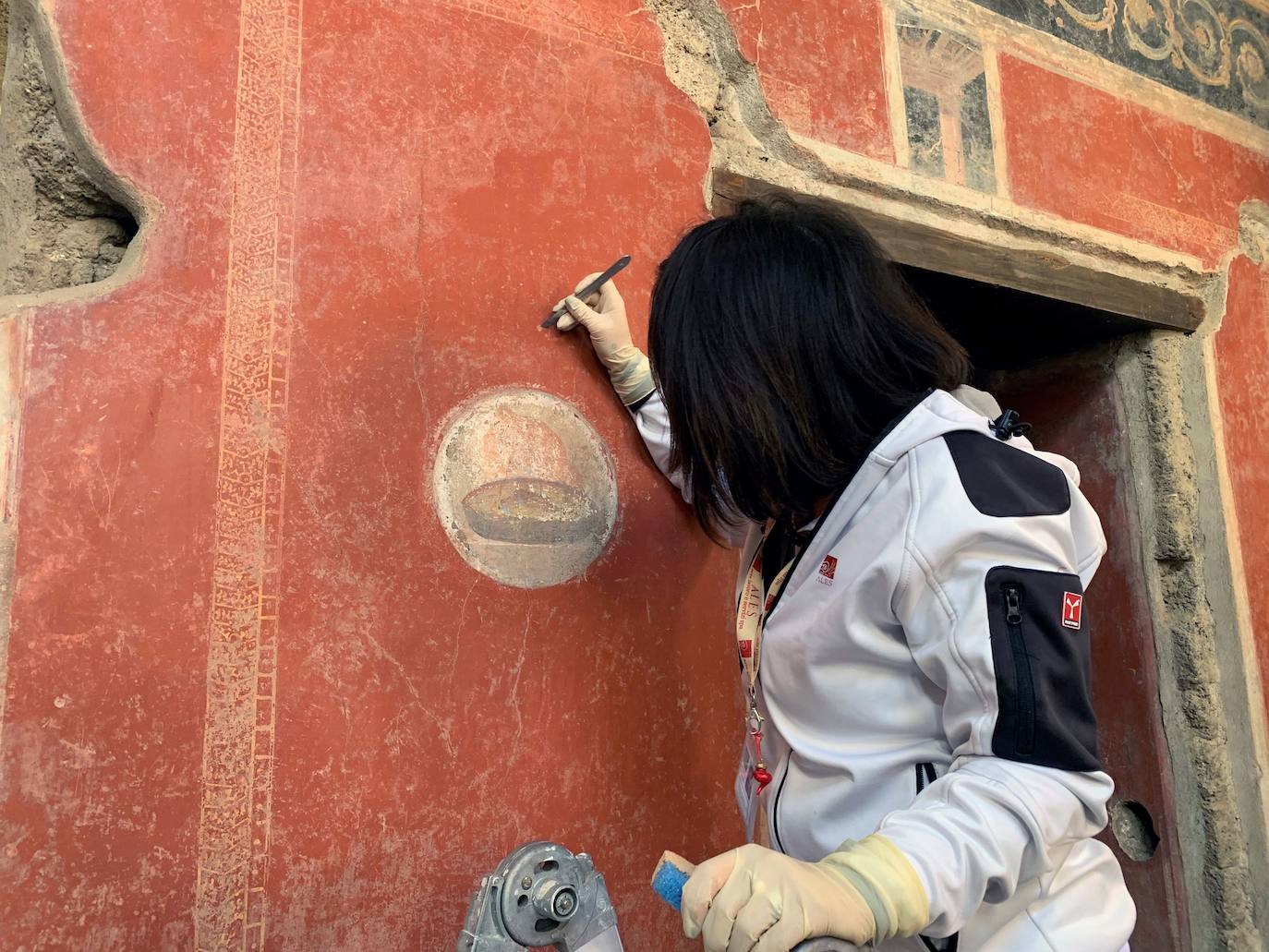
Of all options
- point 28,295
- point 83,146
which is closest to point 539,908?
point 28,295

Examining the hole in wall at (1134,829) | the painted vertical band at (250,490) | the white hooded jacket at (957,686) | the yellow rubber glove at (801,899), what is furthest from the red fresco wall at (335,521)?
the hole in wall at (1134,829)

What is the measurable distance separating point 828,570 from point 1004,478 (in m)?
0.22

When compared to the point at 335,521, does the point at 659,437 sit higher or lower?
higher

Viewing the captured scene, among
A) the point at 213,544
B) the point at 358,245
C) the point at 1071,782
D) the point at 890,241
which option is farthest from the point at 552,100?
the point at 1071,782

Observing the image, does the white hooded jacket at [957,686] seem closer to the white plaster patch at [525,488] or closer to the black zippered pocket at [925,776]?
the black zippered pocket at [925,776]

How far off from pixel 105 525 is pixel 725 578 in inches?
38.2

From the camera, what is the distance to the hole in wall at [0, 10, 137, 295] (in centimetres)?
142

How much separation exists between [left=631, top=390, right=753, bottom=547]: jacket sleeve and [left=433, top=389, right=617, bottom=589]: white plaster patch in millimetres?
77

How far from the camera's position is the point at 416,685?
144 cm

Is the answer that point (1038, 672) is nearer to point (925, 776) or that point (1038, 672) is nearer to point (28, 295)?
point (925, 776)

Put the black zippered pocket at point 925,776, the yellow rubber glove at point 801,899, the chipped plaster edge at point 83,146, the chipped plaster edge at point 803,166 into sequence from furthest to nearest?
the chipped plaster edge at point 803,166
the chipped plaster edge at point 83,146
the black zippered pocket at point 925,776
the yellow rubber glove at point 801,899

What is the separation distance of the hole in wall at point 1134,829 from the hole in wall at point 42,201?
2580 mm

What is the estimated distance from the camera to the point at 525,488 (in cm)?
159

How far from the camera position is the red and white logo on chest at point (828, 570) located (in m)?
1.17
